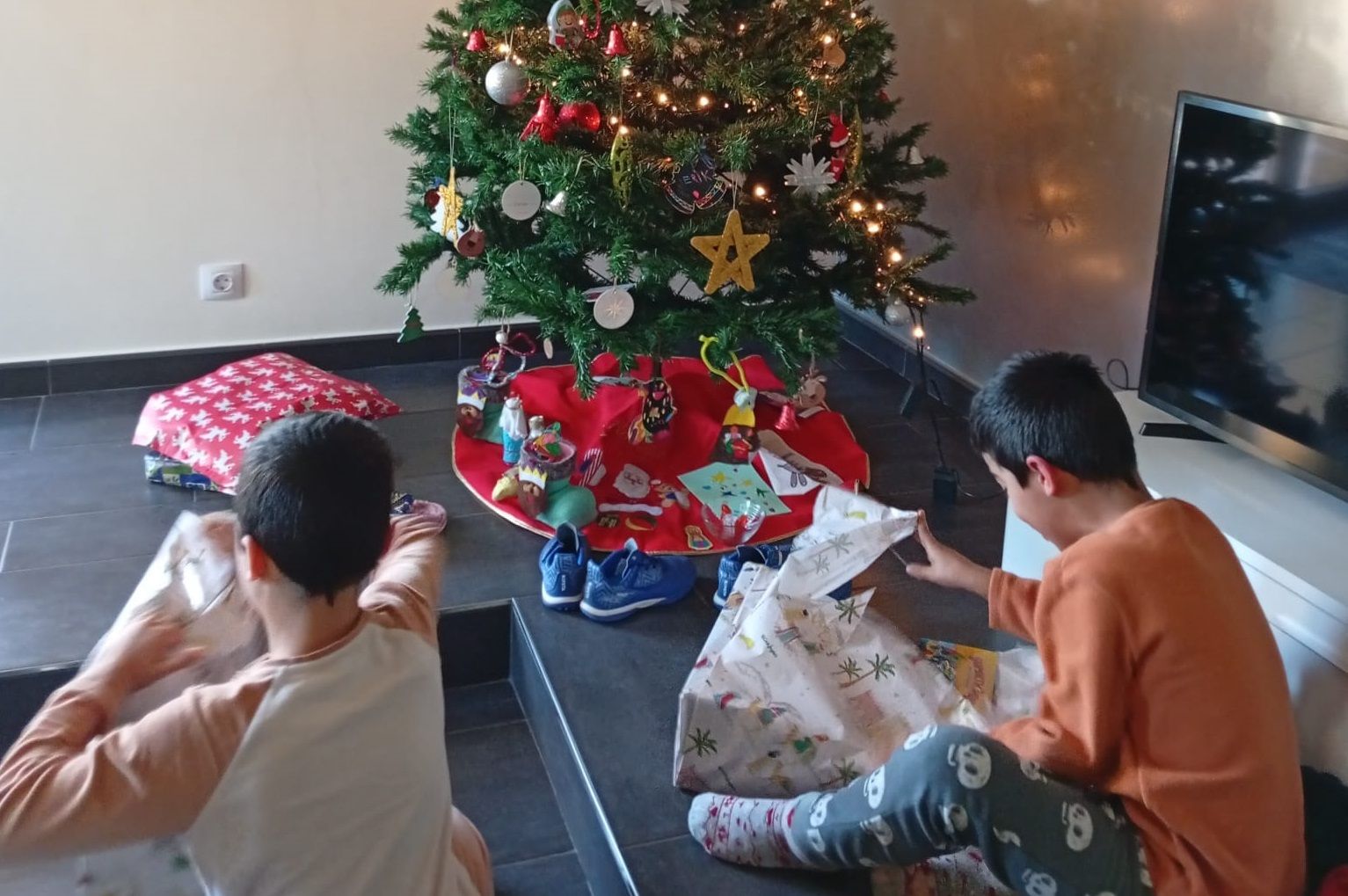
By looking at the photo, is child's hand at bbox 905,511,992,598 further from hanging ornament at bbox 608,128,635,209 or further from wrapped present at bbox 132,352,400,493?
wrapped present at bbox 132,352,400,493

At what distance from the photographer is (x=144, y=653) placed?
118 centimetres

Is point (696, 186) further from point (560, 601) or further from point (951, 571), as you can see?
point (951, 571)

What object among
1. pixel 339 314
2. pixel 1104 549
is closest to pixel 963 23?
pixel 339 314

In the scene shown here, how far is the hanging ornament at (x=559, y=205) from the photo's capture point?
239 centimetres

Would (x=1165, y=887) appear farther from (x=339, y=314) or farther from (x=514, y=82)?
(x=339, y=314)

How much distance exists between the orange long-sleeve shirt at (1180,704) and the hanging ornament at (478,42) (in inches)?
67.2

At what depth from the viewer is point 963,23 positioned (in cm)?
311

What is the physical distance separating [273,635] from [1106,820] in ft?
3.03

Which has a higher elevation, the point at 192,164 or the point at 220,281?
the point at 192,164

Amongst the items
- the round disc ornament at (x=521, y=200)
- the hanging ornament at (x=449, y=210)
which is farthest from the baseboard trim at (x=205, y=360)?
the round disc ornament at (x=521, y=200)

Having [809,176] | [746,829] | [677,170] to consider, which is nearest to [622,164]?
[677,170]

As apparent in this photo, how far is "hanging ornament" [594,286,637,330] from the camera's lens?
97.3 inches

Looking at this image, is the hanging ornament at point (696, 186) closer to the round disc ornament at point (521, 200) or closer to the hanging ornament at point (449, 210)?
the round disc ornament at point (521, 200)

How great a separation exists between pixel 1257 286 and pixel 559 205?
1262mm
